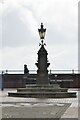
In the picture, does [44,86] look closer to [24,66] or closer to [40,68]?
[40,68]

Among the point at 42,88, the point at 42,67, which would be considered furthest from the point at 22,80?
the point at 42,88

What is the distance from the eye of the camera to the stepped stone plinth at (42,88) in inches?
872

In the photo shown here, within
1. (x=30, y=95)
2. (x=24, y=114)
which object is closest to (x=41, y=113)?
(x=24, y=114)

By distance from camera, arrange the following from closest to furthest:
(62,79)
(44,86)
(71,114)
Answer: (71,114) < (44,86) < (62,79)

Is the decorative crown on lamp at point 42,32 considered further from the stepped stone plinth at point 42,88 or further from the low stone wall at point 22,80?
the low stone wall at point 22,80

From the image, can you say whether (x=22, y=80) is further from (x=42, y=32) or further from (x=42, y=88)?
(x=42, y=88)

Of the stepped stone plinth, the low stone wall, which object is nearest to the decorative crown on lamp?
the stepped stone plinth

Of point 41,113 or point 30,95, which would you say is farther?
point 30,95

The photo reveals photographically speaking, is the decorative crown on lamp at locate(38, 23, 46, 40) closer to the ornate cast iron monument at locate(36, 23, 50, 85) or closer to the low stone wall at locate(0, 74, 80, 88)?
the ornate cast iron monument at locate(36, 23, 50, 85)

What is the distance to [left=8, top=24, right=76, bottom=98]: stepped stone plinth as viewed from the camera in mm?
22156

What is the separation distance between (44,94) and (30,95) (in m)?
0.86

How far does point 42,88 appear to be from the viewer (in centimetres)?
2417

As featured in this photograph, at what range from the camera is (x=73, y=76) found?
3619 cm

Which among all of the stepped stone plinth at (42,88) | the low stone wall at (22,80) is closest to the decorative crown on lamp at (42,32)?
the stepped stone plinth at (42,88)
